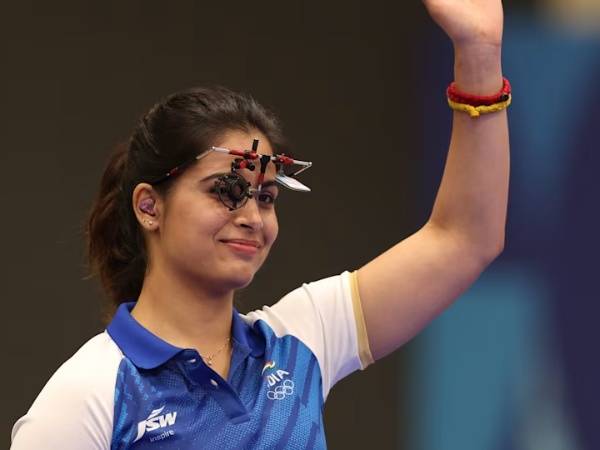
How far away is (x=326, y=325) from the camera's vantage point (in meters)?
2.07

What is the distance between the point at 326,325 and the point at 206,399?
0.29 m

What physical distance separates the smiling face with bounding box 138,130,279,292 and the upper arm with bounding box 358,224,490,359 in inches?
8.8

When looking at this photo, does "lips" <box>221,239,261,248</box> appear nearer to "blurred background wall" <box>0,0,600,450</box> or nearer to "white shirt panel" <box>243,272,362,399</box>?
"white shirt panel" <box>243,272,362,399</box>

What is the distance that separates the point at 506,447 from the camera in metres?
3.53

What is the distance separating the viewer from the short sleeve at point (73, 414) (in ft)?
5.88

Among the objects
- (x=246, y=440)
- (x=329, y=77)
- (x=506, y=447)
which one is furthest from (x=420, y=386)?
(x=246, y=440)

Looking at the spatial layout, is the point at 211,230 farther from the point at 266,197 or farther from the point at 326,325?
the point at 326,325

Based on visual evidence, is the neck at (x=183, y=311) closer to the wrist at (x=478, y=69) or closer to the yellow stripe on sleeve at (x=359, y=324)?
the yellow stripe on sleeve at (x=359, y=324)

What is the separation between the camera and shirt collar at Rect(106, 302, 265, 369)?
1.88 m

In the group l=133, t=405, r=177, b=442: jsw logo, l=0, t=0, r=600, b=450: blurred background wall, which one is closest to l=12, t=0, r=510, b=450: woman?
l=133, t=405, r=177, b=442: jsw logo

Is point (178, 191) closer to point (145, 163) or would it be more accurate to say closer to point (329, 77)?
point (145, 163)

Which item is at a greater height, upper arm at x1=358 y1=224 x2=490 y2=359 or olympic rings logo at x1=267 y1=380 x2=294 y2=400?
upper arm at x1=358 y1=224 x2=490 y2=359

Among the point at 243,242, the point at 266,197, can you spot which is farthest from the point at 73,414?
the point at 266,197

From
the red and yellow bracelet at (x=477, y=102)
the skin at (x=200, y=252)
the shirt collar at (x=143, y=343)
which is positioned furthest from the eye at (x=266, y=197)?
the red and yellow bracelet at (x=477, y=102)
